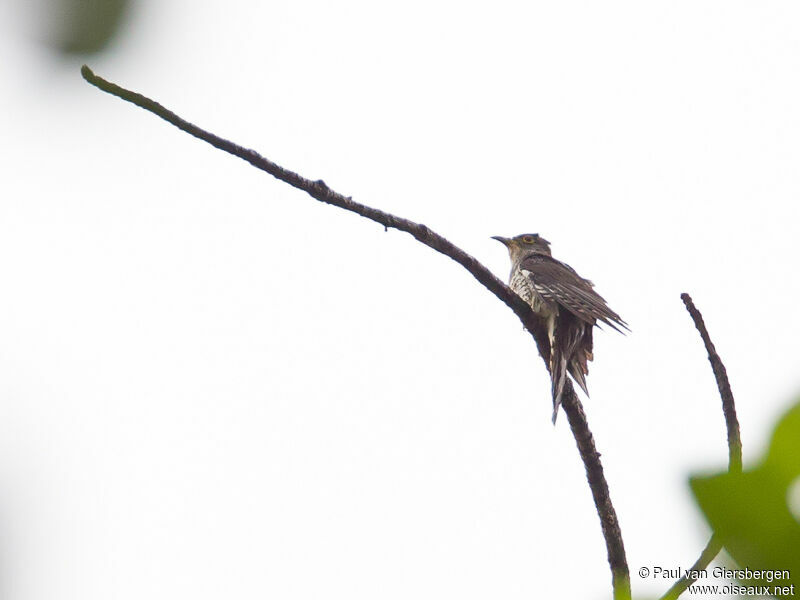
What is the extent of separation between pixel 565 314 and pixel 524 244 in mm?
Result: 3728

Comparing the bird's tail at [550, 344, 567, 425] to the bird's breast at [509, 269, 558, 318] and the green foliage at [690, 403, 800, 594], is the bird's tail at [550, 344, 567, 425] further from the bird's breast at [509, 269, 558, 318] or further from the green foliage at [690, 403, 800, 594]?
the green foliage at [690, 403, 800, 594]

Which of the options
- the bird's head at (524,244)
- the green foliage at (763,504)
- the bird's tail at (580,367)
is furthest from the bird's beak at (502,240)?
the green foliage at (763,504)

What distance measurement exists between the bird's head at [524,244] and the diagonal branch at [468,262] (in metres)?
5.28

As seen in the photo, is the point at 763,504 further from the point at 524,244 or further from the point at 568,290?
the point at 524,244

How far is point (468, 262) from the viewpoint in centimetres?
445

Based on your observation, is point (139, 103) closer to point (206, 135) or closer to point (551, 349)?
point (206, 135)

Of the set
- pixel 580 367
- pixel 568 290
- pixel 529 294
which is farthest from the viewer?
pixel 529 294

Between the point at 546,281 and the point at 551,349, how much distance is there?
1471mm

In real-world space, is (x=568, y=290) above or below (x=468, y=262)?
above

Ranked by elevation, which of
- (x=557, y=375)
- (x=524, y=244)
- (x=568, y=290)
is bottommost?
(x=557, y=375)

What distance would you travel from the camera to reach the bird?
604 cm

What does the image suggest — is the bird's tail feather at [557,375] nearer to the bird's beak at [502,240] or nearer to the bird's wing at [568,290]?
the bird's wing at [568,290]

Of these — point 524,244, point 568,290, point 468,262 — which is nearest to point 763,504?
point 468,262

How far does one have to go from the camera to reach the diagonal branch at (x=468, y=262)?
3312 millimetres
